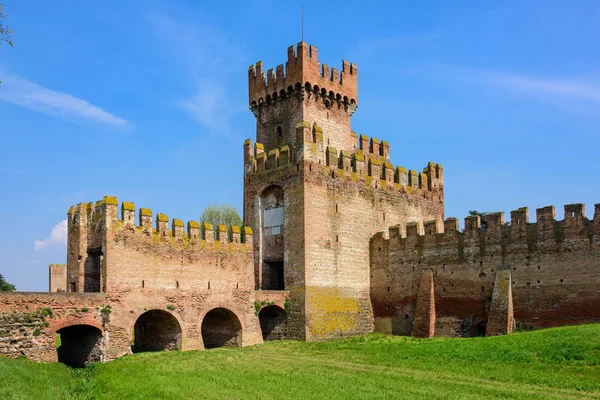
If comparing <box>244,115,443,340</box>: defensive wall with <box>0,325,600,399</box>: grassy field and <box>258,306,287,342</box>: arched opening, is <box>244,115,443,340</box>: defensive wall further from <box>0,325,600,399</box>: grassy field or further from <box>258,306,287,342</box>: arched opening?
<box>0,325,600,399</box>: grassy field

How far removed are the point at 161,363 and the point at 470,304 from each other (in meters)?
15.1

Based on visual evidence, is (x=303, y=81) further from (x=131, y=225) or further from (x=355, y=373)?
(x=355, y=373)

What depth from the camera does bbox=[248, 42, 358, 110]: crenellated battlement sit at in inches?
1430

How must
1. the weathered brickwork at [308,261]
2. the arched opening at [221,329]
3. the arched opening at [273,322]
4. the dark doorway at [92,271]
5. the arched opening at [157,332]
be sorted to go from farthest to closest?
Answer: the arched opening at [273,322], the arched opening at [221,329], the arched opening at [157,332], the dark doorway at [92,271], the weathered brickwork at [308,261]

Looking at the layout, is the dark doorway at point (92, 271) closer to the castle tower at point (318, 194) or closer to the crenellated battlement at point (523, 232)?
the castle tower at point (318, 194)

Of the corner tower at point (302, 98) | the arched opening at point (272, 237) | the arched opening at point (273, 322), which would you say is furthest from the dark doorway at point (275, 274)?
the corner tower at point (302, 98)

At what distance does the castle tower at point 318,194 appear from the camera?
32906mm

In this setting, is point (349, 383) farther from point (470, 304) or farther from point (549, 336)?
point (470, 304)

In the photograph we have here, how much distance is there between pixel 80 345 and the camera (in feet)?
89.7

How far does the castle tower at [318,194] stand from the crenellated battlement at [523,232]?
12.5 feet

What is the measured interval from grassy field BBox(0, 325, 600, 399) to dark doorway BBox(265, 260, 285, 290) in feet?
24.2

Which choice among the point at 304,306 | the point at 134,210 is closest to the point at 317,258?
the point at 304,306

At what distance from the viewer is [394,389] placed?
1850 centimetres

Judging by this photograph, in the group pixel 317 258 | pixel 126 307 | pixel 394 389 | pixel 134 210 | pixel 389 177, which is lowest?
pixel 394 389
